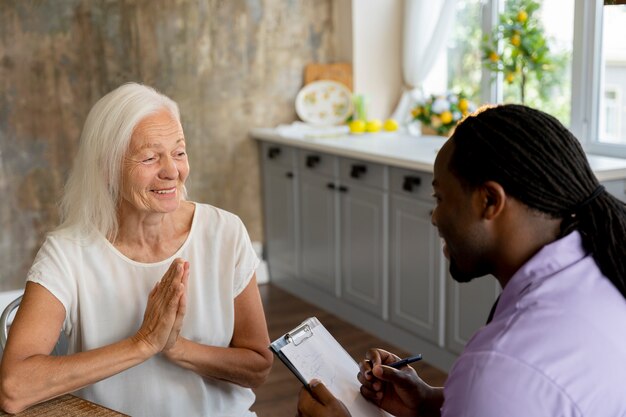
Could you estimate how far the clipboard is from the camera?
4.82 feet

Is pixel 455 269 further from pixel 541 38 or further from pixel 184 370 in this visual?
pixel 541 38

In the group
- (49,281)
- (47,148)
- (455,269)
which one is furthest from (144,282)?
(47,148)

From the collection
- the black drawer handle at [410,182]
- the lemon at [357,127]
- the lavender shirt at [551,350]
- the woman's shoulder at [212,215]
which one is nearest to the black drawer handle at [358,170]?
the black drawer handle at [410,182]

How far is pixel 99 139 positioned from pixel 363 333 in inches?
101

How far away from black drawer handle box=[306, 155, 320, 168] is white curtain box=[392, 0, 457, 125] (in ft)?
2.29

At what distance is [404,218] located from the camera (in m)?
3.78

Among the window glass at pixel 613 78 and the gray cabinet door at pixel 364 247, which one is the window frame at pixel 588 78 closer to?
the window glass at pixel 613 78

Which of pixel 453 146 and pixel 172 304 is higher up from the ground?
pixel 453 146

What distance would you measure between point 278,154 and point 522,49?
1.56 metres

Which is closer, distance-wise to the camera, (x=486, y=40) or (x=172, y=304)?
(x=172, y=304)

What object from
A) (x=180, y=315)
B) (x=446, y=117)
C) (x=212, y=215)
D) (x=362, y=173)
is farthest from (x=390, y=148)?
(x=180, y=315)

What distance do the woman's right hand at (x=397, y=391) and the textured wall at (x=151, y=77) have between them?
294cm

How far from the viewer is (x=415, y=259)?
3752 millimetres

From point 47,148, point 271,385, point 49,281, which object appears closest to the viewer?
point 49,281
